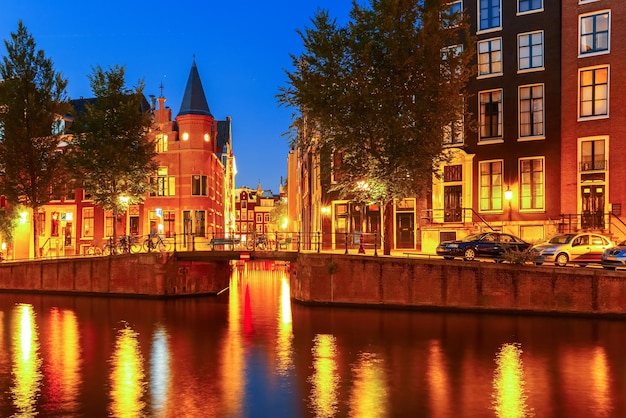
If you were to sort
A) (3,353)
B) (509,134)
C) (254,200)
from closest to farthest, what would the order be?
(3,353), (509,134), (254,200)

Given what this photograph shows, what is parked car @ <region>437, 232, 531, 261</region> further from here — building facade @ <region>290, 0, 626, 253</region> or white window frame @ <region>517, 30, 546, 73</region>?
white window frame @ <region>517, 30, 546, 73</region>

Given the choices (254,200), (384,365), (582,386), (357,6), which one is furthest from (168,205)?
(254,200)

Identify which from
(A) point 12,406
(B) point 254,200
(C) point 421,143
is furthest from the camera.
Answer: (B) point 254,200

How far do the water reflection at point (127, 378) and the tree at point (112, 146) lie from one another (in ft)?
68.9

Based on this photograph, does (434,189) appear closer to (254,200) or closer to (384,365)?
(384,365)

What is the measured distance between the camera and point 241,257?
38.8 m

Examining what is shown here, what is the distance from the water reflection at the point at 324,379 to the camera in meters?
15.5

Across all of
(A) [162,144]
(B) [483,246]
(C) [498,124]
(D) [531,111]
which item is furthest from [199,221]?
(B) [483,246]

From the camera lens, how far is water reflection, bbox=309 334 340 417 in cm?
1552

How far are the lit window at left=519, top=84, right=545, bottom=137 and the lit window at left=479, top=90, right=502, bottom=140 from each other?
1263mm

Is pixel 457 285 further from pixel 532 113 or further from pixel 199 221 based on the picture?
pixel 199 221

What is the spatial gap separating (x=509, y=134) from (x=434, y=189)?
217 inches

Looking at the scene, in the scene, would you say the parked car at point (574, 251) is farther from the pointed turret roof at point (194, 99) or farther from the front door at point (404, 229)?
the pointed turret roof at point (194, 99)

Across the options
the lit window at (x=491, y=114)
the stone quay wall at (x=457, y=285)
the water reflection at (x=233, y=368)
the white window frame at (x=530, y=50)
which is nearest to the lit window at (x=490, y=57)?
the white window frame at (x=530, y=50)
